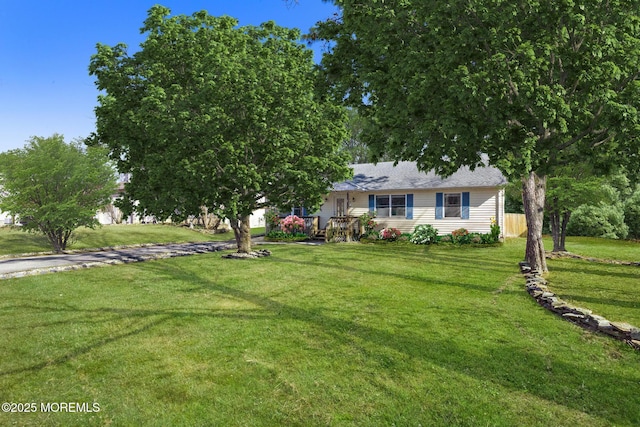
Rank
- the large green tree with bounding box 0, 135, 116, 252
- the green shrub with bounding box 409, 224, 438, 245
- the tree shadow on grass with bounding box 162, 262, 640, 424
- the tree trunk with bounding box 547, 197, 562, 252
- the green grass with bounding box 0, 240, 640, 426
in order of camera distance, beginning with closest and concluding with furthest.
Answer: the green grass with bounding box 0, 240, 640, 426 < the tree shadow on grass with bounding box 162, 262, 640, 424 < the tree trunk with bounding box 547, 197, 562, 252 < the large green tree with bounding box 0, 135, 116, 252 < the green shrub with bounding box 409, 224, 438, 245

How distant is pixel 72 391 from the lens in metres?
4.54

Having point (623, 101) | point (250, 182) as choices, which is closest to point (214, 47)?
A: point (250, 182)

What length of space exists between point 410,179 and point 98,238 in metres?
21.3

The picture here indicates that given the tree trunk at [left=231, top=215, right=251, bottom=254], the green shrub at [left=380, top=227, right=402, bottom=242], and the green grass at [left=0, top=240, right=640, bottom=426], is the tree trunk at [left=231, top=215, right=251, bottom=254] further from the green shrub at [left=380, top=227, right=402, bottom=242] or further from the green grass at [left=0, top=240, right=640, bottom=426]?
the green shrub at [left=380, top=227, right=402, bottom=242]

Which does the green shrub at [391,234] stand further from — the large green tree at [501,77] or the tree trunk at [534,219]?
the large green tree at [501,77]

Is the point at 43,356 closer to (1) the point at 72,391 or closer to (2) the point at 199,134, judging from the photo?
(1) the point at 72,391

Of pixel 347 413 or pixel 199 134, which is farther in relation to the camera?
pixel 199 134

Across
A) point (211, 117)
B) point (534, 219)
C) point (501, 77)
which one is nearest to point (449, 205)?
point (534, 219)

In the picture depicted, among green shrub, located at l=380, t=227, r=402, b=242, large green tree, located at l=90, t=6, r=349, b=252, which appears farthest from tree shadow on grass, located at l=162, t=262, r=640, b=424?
green shrub, located at l=380, t=227, r=402, b=242

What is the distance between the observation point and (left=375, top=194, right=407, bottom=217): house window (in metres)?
24.2

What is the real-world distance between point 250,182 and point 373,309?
7.92 metres

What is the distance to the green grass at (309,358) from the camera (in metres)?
4.07

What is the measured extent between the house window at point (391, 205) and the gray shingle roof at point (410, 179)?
757 millimetres

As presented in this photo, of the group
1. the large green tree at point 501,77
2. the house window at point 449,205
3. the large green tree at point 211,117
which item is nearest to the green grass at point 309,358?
the large green tree at point 501,77
